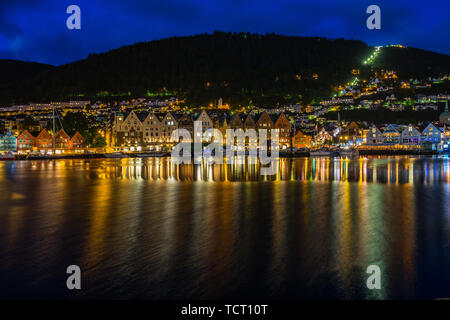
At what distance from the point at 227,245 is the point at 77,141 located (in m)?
66.6

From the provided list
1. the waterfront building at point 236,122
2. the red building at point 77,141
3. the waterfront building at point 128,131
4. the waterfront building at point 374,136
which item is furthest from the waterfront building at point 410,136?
the red building at point 77,141

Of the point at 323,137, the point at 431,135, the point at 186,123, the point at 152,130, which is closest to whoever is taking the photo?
the point at 152,130

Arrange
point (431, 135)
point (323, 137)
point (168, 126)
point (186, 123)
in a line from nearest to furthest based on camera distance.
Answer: point (168, 126), point (186, 123), point (431, 135), point (323, 137)

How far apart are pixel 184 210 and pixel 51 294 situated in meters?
8.32

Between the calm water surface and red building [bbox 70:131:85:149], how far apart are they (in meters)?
54.2

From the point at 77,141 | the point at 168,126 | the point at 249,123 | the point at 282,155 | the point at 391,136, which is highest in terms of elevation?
the point at 249,123

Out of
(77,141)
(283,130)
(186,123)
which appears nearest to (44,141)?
(77,141)

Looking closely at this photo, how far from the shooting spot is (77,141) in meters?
71.2

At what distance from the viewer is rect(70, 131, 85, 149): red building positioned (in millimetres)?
70500

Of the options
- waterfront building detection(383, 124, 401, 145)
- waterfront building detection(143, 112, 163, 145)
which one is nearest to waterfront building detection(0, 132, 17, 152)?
waterfront building detection(143, 112, 163, 145)

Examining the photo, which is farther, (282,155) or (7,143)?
(7,143)

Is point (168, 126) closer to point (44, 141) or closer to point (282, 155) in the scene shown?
point (44, 141)

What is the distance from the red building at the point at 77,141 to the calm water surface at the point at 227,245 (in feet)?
178

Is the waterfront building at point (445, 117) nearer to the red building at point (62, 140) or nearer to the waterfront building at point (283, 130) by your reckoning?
the waterfront building at point (283, 130)
